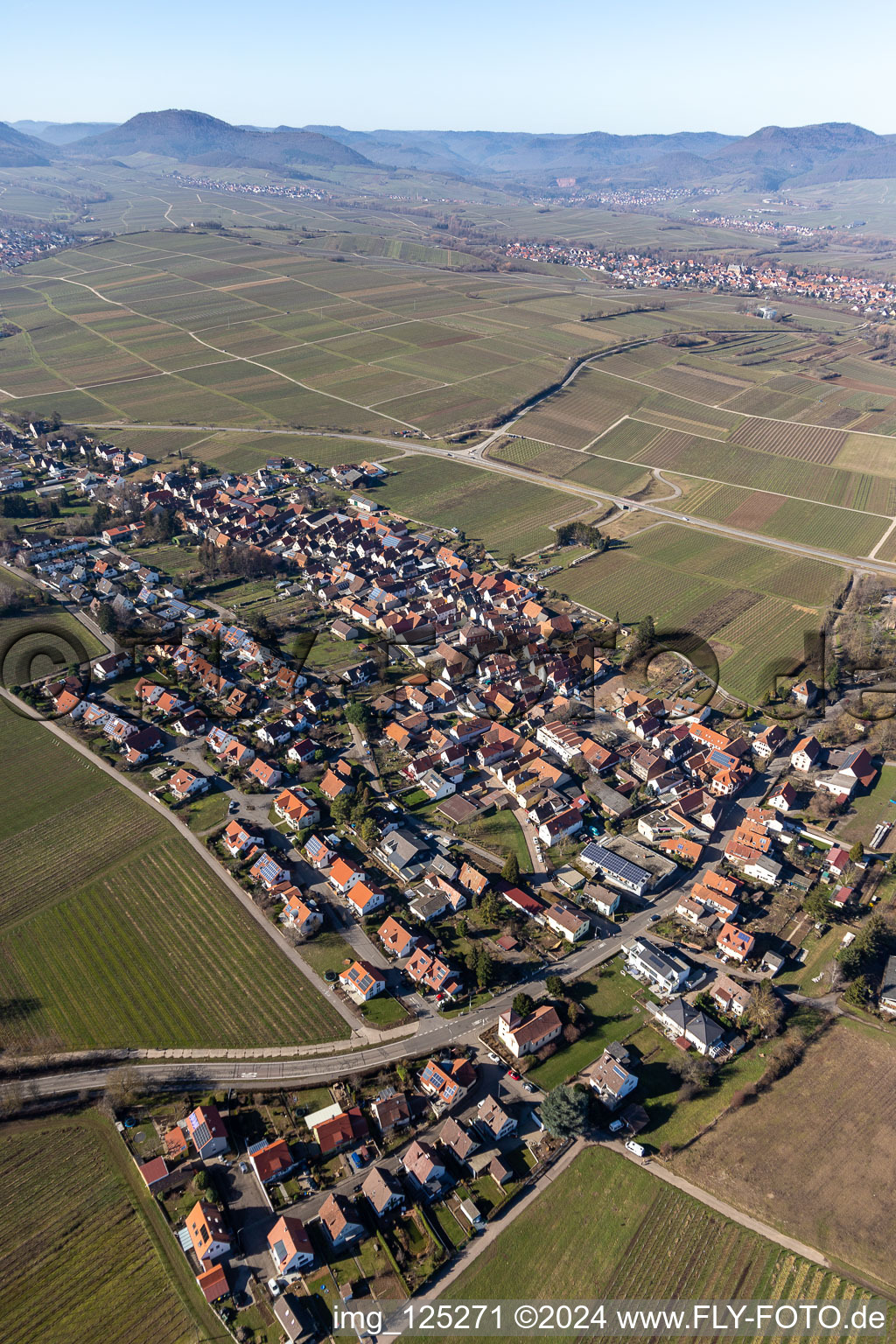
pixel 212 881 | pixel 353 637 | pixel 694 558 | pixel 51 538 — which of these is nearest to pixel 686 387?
pixel 694 558

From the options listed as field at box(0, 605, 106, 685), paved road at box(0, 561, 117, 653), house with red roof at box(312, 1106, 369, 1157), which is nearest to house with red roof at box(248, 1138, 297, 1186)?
house with red roof at box(312, 1106, 369, 1157)

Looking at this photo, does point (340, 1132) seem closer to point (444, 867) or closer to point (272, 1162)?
point (272, 1162)

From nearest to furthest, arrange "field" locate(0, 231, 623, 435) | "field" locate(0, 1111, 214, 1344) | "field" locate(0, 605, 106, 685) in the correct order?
"field" locate(0, 1111, 214, 1344)
"field" locate(0, 605, 106, 685)
"field" locate(0, 231, 623, 435)

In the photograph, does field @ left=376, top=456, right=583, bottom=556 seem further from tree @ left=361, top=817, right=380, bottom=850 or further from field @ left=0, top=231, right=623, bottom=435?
tree @ left=361, top=817, right=380, bottom=850

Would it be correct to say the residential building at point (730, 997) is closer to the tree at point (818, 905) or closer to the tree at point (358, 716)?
the tree at point (818, 905)

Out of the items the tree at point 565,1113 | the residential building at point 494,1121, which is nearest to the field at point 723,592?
the tree at point 565,1113

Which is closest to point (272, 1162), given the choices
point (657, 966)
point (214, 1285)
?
point (214, 1285)

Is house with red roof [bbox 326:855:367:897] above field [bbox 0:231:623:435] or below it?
below
